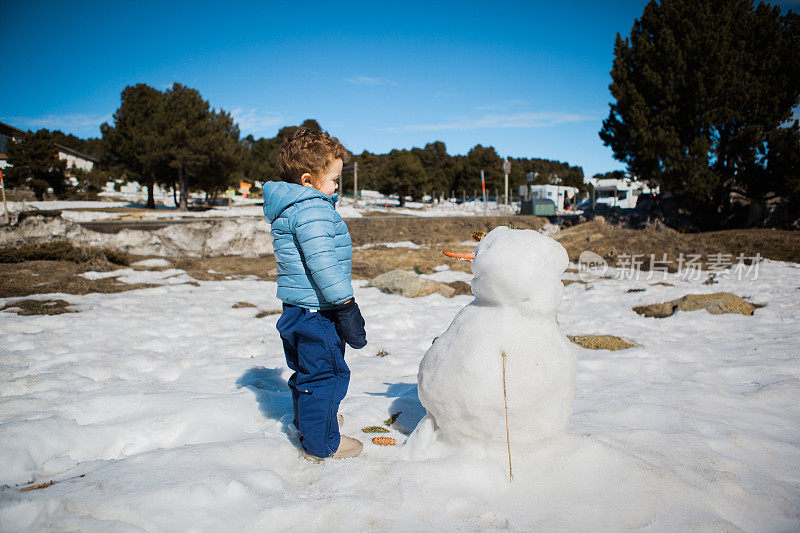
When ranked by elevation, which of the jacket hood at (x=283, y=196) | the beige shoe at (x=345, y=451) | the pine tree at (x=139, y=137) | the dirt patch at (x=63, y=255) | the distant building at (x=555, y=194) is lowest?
the beige shoe at (x=345, y=451)

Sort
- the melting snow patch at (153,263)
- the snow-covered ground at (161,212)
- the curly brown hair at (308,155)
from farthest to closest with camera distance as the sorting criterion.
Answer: the snow-covered ground at (161,212)
the melting snow patch at (153,263)
the curly brown hair at (308,155)

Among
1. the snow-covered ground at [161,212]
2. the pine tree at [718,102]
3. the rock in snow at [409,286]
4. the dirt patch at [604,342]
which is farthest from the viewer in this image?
the snow-covered ground at [161,212]

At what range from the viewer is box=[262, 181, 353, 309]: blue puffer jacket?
2203 millimetres

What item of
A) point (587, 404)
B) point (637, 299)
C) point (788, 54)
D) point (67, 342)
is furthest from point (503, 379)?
point (788, 54)

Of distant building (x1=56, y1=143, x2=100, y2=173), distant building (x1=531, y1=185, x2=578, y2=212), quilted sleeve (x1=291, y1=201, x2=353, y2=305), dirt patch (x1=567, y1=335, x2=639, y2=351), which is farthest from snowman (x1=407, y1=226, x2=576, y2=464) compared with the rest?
distant building (x1=56, y1=143, x2=100, y2=173)

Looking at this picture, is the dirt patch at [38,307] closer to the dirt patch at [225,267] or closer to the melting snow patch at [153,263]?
the dirt patch at [225,267]

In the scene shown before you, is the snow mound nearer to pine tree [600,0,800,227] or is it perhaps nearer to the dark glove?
the dark glove

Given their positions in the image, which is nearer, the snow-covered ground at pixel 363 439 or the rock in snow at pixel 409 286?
the snow-covered ground at pixel 363 439

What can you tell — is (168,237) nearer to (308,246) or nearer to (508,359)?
(308,246)

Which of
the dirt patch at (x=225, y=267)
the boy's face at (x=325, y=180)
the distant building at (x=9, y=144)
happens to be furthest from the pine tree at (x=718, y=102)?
the distant building at (x=9, y=144)

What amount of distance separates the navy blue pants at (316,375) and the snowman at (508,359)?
21.7 inches

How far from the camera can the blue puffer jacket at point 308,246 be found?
220 cm

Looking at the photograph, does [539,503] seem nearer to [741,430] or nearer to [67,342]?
[741,430]

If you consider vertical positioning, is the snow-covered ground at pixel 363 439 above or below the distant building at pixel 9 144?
below
